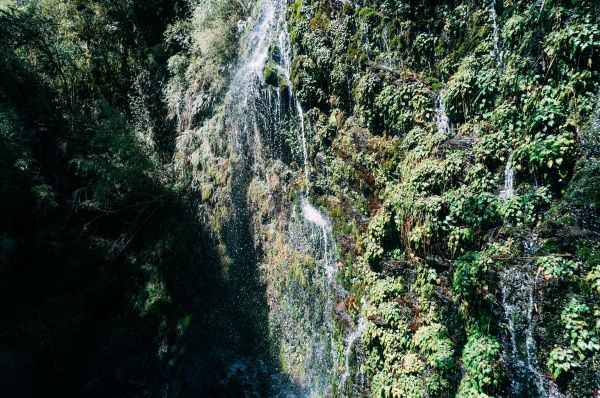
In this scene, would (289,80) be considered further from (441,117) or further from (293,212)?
(441,117)

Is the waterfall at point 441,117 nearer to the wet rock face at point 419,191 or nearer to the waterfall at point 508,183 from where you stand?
the wet rock face at point 419,191

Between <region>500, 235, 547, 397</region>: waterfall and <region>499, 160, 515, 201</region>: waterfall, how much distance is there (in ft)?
2.15

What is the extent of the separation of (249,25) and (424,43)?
586 cm

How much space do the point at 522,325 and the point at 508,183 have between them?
168 centimetres

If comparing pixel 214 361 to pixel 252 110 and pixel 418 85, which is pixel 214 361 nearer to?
pixel 252 110

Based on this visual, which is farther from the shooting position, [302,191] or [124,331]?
[124,331]

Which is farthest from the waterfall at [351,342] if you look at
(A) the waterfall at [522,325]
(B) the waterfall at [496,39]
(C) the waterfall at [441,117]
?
(B) the waterfall at [496,39]

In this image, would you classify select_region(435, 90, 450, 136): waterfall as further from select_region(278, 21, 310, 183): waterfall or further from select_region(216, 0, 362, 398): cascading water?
select_region(278, 21, 310, 183): waterfall

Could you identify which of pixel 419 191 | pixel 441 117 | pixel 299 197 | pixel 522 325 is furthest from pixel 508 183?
pixel 299 197

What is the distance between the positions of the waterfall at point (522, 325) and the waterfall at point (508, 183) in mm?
656

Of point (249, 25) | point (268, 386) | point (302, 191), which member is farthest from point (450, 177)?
point (249, 25)

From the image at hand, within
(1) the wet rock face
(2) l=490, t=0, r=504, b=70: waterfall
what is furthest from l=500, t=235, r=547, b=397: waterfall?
(2) l=490, t=0, r=504, b=70: waterfall

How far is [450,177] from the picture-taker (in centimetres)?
529

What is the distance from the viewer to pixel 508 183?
469 cm
